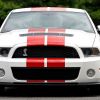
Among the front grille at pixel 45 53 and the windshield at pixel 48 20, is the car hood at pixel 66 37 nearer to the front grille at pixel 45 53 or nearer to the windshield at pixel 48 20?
the front grille at pixel 45 53

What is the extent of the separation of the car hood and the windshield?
426 mm

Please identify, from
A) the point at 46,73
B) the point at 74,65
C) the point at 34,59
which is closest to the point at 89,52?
the point at 74,65

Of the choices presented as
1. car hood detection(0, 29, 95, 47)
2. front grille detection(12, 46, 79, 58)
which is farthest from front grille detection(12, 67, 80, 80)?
car hood detection(0, 29, 95, 47)

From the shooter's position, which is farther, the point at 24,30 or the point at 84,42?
the point at 24,30

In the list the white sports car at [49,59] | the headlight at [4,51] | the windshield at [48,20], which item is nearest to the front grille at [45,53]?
the white sports car at [49,59]

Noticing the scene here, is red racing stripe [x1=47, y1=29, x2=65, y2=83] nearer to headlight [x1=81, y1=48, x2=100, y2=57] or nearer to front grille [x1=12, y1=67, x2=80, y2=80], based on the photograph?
front grille [x1=12, y1=67, x2=80, y2=80]

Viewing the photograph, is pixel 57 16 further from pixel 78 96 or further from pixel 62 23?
pixel 78 96

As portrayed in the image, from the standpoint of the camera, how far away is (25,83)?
11.2 metres

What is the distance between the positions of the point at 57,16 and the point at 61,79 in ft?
6.70

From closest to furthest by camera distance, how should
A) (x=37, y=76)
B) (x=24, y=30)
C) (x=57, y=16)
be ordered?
1. (x=37, y=76)
2. (x=24, y=30)
3. (x=57, y=16)

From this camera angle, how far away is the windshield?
12523mm

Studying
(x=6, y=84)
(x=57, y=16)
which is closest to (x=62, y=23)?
(x=57, y=16)

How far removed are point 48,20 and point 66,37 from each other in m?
1.38

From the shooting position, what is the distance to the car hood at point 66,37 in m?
11.3
